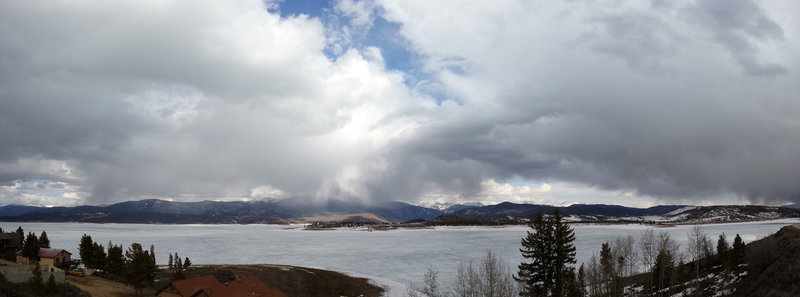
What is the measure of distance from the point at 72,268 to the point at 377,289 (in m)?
55.8

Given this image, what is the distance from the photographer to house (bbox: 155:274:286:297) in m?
51.6

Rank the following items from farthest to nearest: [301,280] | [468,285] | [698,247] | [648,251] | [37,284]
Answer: [648,251], [301,280], [698,247], [468,285], [37,284]

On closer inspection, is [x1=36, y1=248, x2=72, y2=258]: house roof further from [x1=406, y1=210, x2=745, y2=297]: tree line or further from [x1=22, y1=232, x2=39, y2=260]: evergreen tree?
[x1=406, y1=210, x2=745, y2=297]: tree line

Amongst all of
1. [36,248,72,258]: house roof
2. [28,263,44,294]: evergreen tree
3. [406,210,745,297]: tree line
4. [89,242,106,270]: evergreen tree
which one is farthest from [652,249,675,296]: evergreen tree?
[36,248,72,258]: house roof

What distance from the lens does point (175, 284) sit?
52.6 m

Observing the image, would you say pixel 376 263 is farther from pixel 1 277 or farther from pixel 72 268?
pixel 1 277

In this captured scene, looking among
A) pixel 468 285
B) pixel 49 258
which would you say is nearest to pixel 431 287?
pixel 468 285

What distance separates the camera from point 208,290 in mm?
51188

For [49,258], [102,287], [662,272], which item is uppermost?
[49,258]

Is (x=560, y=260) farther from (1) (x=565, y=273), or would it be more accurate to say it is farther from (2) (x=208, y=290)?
(2) (x=208, y=290)

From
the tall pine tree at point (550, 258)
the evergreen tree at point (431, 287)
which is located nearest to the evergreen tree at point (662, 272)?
the tall pine tree at point (550, 258)

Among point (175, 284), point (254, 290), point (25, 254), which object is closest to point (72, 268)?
point (25, 254)

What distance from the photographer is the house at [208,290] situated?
51559 mm

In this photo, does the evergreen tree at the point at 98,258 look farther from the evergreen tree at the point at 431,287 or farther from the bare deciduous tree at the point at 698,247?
the bare deciduous tree at the point at 698,247
